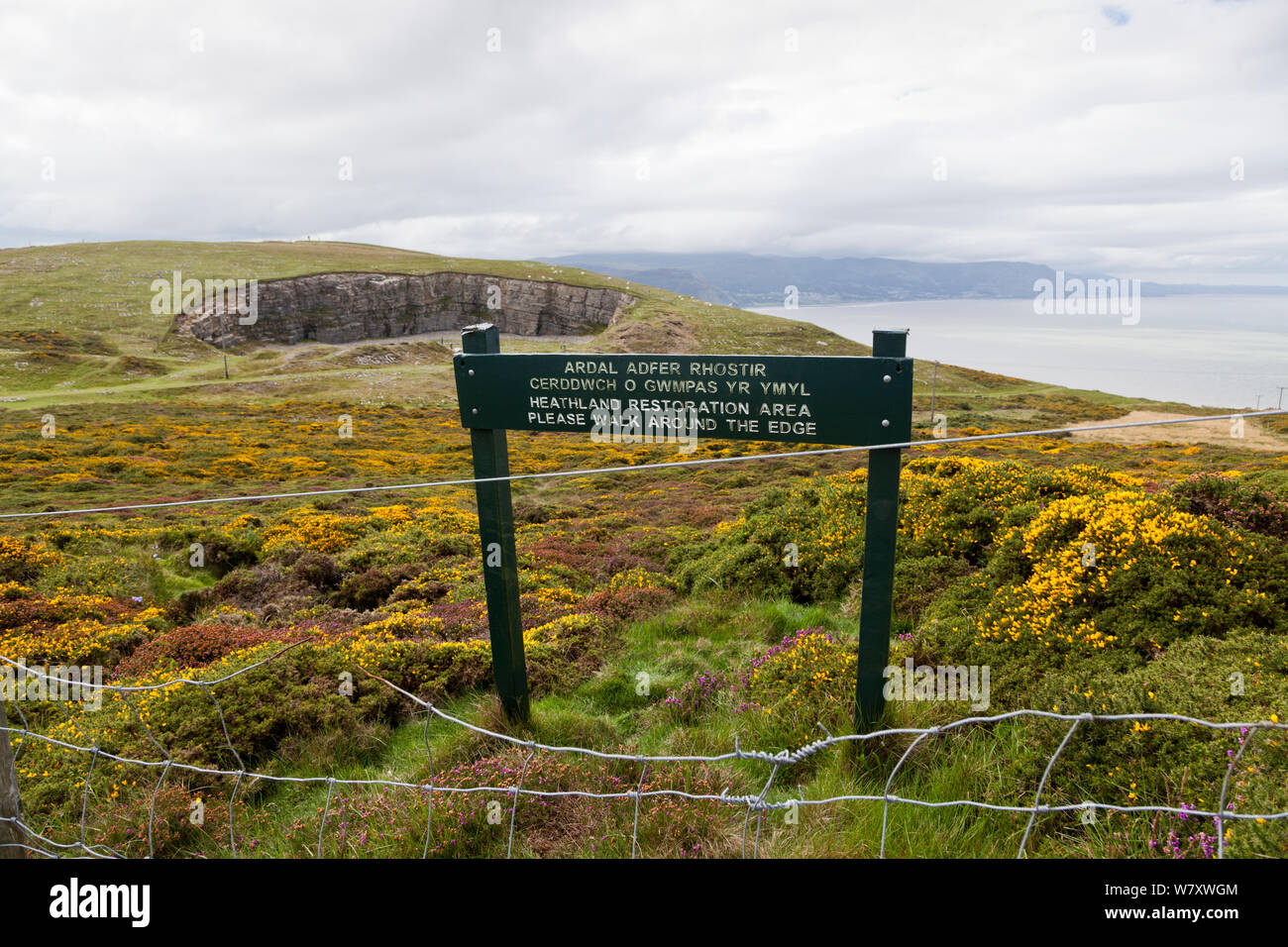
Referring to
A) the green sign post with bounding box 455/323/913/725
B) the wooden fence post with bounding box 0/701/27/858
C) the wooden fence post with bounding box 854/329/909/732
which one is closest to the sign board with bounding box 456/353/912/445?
the green sign post with bounding box 455/323/913/725

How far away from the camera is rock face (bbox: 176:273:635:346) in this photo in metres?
111

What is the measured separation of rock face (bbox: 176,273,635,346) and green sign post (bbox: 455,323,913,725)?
11478cm

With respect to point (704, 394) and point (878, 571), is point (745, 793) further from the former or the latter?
point (704, 394)

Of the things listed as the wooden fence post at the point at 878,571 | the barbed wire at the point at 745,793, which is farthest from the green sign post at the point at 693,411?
the barbed wire at the point at 745,793

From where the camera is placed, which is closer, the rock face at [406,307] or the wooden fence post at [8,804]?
the wooden fence post at [8,804]

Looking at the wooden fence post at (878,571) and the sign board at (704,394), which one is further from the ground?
the sign board at (704,394)

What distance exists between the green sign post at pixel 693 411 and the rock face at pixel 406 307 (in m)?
115

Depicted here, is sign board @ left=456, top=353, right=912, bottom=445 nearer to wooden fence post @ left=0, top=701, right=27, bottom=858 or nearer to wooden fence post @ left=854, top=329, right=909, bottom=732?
wooden fence post @ left=854, top=329, right=909, bottom=732

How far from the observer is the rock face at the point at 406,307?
11106 centimetres

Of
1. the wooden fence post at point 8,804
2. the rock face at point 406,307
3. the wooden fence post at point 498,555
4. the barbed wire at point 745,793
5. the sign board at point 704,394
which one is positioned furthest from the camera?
the rock face at point 406,307

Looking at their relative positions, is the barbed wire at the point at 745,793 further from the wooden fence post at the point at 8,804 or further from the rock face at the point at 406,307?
the rock face at the point at 406,307

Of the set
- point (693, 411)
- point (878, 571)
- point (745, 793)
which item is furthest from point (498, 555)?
point (878, 571)

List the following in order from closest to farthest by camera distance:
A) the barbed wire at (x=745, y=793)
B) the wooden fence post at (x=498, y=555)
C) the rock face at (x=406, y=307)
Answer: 1. the barbed wire at (x=745, y=793)
2. the wooden fence post at (x=498, y=555)
3. the rock face at (x=406, y=307)
